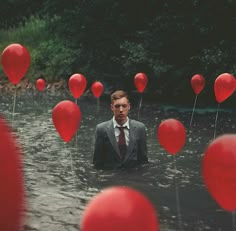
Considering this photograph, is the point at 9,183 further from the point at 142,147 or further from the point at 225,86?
the point at 225,86

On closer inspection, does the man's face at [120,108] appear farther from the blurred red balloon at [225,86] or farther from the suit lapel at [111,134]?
the blurred red balloon at [225,86]

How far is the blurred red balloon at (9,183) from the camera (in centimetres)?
191

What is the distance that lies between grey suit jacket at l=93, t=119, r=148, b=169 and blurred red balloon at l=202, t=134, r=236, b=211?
3223mm

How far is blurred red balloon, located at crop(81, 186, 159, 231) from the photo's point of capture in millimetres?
2219

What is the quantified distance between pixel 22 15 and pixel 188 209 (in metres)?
32.8

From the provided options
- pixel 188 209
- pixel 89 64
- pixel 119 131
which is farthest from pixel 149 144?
pixel 89 64

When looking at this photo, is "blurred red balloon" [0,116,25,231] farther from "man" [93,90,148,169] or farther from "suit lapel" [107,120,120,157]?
"suit lapel" [107,120,120,157]

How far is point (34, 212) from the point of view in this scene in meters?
5.78

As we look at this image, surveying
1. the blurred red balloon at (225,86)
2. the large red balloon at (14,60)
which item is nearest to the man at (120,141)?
the large red balloon at (14,60)

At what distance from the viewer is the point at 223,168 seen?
352cm

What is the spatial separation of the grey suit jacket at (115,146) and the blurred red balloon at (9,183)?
4.87m

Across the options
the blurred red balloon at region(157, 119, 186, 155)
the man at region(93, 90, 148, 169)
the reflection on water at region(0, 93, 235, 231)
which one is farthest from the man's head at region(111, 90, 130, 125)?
the reflection on water at region(0, 93, 235, 231)

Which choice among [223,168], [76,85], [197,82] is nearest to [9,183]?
[223,168]

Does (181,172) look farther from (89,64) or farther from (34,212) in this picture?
(89,64)
